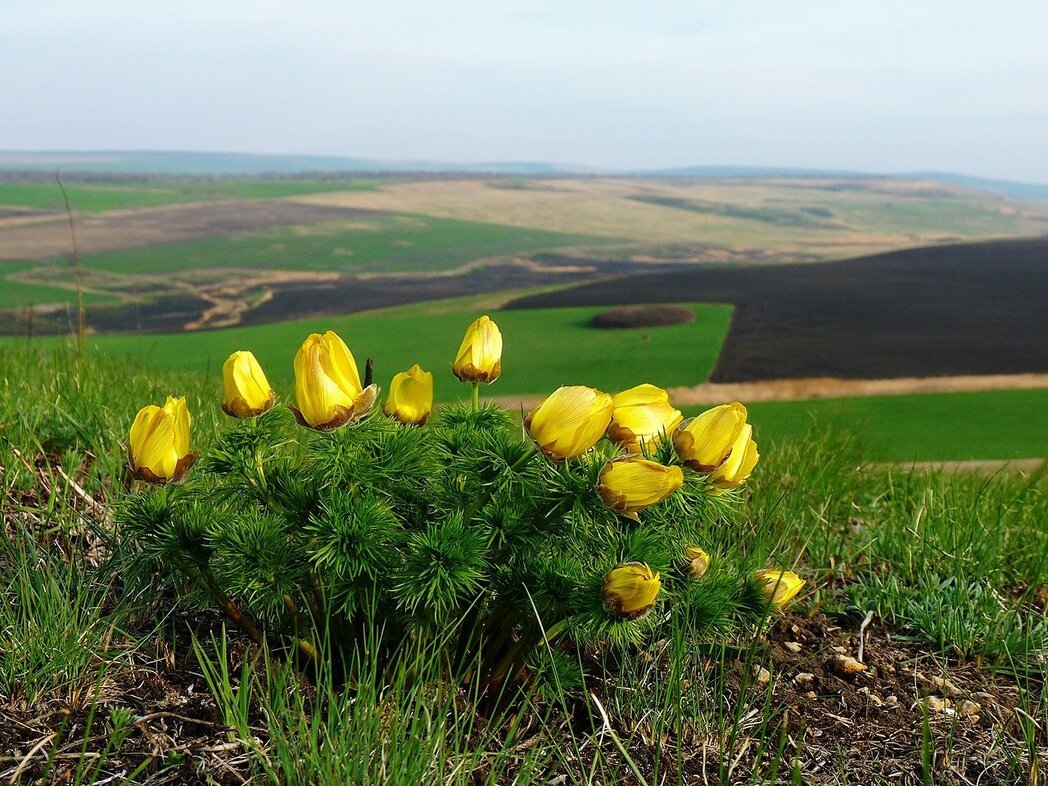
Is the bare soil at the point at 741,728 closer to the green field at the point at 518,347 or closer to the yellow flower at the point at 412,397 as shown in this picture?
the yellow flower at the point at 412,397

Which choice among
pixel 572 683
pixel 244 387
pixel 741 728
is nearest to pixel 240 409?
pixel 244 387

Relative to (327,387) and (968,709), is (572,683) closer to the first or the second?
(327,387)

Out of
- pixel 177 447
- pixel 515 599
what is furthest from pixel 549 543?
pixel 177 447

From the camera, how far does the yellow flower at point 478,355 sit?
6.83 feet

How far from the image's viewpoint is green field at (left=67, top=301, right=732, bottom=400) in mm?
12266

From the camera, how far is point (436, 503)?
2006 mm

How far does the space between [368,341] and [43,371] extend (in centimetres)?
1148

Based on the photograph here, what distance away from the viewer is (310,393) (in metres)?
1.88

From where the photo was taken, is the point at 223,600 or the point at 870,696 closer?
the point at 223,600

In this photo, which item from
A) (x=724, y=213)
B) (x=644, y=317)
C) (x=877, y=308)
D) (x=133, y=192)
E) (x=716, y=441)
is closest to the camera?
(x=716, y=441)

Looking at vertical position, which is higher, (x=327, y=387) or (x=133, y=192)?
(x=327, y=387)

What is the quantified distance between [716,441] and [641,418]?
220mm

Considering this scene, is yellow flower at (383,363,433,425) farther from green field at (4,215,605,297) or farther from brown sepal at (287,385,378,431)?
green field at (4,215,605,297)

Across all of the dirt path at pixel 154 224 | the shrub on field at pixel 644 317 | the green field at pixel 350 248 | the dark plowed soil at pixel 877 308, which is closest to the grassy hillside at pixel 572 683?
the dark plowed soil at pixel 877 308
